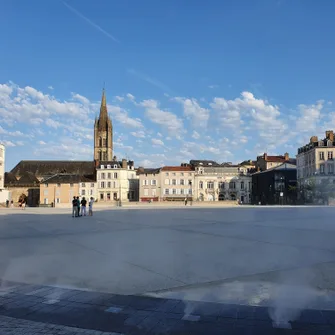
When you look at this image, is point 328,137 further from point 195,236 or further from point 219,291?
point 219,291

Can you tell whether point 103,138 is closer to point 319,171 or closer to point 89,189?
point 89,189

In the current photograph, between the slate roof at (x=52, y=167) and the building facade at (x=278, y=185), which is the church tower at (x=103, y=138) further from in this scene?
the building facade at (x=278, y=185)

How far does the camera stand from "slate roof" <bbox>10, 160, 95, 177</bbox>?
113m

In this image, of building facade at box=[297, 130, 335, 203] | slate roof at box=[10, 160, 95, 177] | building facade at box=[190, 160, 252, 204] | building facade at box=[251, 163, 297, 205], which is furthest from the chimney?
slate roof at box=[10, 160, 95, 177]

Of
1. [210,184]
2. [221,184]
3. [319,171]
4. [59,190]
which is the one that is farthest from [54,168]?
[319,171]

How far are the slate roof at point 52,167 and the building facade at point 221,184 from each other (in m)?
37.9

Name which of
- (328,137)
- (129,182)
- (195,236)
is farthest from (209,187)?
(195,236)

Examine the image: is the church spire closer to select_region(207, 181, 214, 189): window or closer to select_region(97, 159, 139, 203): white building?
select_region(97, 159, 139, 203): white building

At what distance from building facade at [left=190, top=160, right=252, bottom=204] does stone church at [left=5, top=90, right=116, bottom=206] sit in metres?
30.3

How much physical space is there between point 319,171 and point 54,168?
3193 inches

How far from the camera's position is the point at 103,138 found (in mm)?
131125

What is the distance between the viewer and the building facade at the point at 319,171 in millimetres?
69188

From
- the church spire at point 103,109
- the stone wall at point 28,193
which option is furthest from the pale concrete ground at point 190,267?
the church spire at point 103,109

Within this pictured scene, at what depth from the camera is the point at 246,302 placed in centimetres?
504
